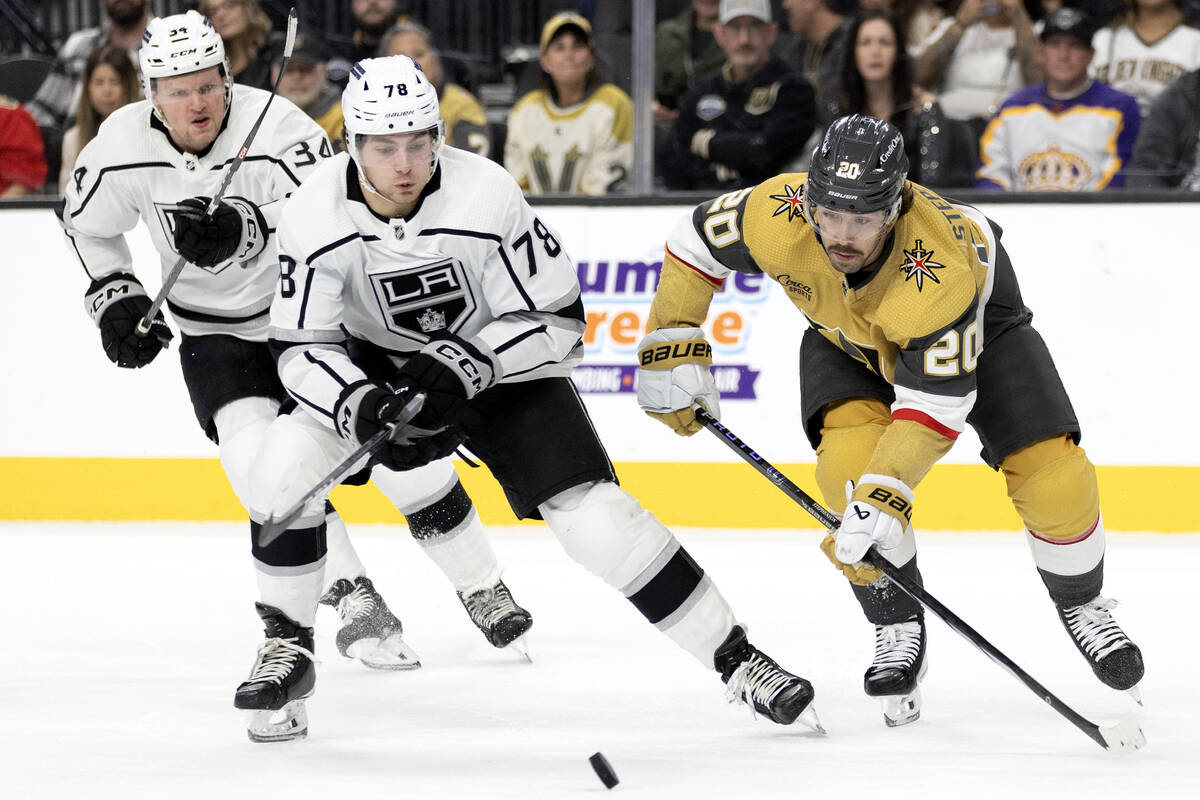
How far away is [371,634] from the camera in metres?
3.29

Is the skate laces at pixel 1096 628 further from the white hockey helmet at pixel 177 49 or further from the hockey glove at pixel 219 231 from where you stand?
the white hockey helmet at pixel 177 49

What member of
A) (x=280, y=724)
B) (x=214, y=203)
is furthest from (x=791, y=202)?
(x=280, y=724)

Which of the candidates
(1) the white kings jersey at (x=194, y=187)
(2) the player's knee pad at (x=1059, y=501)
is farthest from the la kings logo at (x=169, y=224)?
(2) the player's knee pad at (x=1059, y=501)

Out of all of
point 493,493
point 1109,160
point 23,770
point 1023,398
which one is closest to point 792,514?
point 493,493

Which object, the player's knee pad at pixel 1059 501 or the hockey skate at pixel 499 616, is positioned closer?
the player's knee pad at pixel 1059 501

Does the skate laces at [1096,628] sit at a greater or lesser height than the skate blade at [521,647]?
greater

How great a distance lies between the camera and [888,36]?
462 cm

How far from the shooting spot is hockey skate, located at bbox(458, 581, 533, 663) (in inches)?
127

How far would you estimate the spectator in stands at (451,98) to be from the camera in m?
4.92

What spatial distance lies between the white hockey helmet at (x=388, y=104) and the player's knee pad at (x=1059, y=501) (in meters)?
1.20

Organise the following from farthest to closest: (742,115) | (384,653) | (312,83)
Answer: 1. (312,83)
2. (742,115)
3. (384,653)

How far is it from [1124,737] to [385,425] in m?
1.33

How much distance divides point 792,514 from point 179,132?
7.43 ft

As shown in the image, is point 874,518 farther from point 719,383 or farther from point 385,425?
point 719,383
